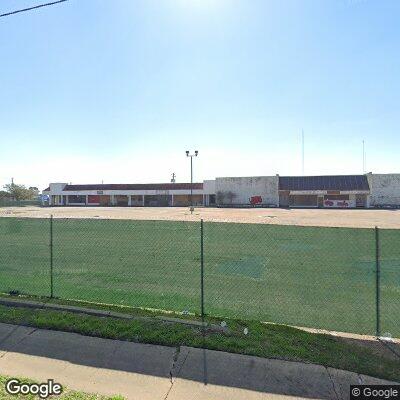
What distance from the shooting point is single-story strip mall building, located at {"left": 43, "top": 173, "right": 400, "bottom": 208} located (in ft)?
201

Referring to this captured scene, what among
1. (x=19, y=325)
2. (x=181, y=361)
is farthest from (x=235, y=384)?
(x=19, y=325)

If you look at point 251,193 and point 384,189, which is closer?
point 384,189

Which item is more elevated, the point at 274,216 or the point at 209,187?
the point at 209,187

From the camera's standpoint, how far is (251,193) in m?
67.8

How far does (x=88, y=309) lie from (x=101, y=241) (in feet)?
30.8

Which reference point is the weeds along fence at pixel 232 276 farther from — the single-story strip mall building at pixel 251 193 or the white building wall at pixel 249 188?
the white building wall at pixel 249 188

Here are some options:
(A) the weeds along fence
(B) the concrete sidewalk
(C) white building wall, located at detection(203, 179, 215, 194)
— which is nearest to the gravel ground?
(A) the weeds along fence

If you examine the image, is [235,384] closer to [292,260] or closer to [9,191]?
[292,260]

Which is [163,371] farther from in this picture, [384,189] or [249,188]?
[384,189]

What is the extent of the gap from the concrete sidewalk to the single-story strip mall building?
52.5 meters

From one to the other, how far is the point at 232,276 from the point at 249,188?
197 ft

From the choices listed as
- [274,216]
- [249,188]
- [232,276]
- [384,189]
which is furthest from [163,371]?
[384,189]

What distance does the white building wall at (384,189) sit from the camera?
61188mm

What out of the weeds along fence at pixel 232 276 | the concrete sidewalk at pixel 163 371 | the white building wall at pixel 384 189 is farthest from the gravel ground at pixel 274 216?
the concrete sidewalk at pixel 163 371
